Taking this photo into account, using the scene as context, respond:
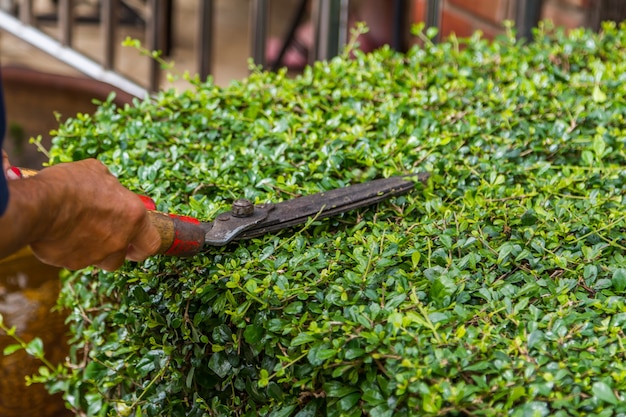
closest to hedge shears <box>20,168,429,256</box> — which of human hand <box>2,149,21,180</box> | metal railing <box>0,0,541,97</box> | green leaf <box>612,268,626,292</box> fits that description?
human hand <box>2,149,21,180</box>

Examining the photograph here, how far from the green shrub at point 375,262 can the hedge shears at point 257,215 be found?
0.10 ft

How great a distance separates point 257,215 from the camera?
142 centimetres

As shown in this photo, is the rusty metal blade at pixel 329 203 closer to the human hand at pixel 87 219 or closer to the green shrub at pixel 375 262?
the green shrub at pixel 375 262

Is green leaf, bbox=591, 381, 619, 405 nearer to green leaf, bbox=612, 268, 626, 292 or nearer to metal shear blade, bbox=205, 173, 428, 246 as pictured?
green leaf, bbox=612, 268, 626, 292

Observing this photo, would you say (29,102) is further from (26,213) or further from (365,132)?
(26,213)

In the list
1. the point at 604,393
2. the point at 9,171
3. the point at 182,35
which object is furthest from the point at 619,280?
the point at 182,35

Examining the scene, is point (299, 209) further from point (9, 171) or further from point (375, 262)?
point (9, 171)

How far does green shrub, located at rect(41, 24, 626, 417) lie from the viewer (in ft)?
3.67

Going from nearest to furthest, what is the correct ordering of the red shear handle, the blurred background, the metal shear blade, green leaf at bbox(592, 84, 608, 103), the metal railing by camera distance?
1. the red shear handle
2. the metal shear blade
3. green leaf at bbox(592, 84, 608, 103)
4. the blurred background
5. the metal railing

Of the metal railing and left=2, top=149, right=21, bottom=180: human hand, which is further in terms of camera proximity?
the metal railing

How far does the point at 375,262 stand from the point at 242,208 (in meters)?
0.24

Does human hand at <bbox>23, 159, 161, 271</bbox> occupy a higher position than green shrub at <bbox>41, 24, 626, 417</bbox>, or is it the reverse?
human hand at <bbox>23, 159, 161, 271</bbox>

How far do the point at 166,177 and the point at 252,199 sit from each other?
207mm

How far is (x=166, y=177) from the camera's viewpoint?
5.51 feet
